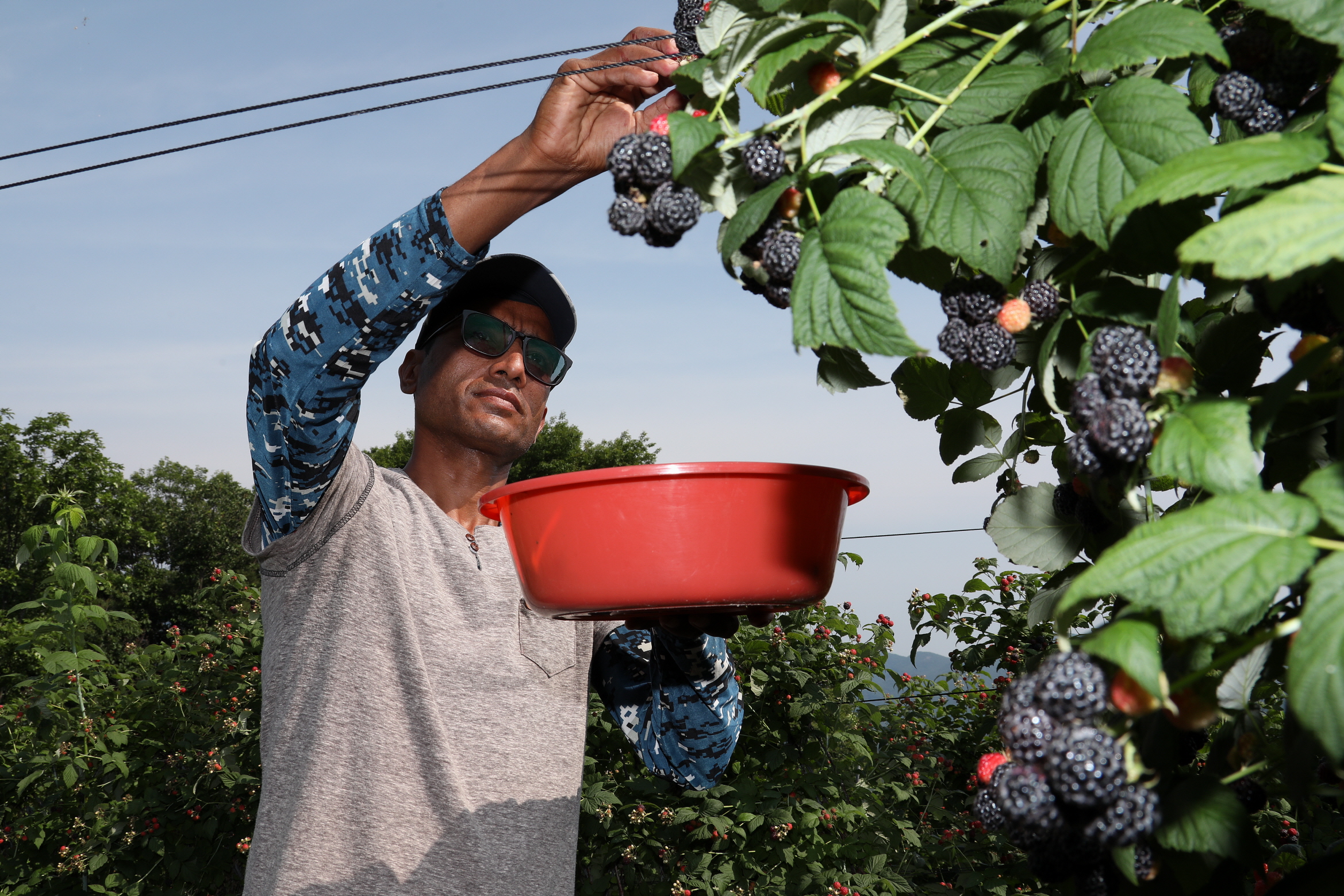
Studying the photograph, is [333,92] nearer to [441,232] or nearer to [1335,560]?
[441,232]

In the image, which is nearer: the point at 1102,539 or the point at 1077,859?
the point at 1077,859

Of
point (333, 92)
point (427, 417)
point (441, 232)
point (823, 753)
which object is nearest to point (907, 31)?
point (441, 232)

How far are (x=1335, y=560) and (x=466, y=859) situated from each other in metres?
1.65

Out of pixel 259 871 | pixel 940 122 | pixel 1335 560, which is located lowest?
pixel 259 871

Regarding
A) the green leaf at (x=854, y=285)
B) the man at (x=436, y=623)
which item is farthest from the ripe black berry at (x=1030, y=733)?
the man at (x=436, y=623)

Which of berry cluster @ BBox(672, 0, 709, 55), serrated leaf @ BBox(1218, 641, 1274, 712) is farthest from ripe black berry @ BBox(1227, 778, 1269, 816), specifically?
berry cluster @ BBox(672, 0, 709, 55)

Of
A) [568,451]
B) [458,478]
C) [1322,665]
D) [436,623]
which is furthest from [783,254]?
[568,451]

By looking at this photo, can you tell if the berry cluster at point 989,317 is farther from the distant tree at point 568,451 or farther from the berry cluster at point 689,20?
the distant tree at point 568,451

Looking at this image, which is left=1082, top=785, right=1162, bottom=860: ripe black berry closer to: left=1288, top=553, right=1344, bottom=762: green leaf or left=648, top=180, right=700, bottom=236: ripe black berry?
left=1288, top=553, right=1344, bottom=762: green leaf

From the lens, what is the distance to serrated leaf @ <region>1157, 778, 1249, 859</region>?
1.73 feet

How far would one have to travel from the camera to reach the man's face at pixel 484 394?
2.12 metres

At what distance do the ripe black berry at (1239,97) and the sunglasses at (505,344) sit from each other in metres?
1.69

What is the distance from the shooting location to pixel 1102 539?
965 millimetres

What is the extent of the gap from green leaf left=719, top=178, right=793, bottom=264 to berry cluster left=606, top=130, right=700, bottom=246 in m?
0.05
